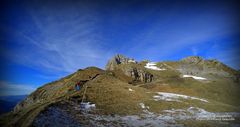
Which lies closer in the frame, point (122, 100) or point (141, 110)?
point (141, 110)

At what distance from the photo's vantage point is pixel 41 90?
111 ft

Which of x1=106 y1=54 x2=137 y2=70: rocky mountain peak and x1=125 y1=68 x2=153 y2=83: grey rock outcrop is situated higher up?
x1=106 y1=54 x2=137 y2=70: rocky mountain peak

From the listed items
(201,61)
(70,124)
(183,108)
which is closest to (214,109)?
(183,108)

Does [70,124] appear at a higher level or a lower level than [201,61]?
lower

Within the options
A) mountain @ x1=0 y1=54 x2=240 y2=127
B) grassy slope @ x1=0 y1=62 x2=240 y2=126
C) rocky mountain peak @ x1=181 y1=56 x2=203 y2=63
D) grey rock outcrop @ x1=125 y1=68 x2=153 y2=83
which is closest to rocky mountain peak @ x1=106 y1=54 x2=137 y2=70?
grey rock outcrop @ x1=125 y1=68 x2=153 y2=83

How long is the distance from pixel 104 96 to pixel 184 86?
1127 inches

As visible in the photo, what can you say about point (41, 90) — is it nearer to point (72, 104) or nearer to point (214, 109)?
point (72, 104)

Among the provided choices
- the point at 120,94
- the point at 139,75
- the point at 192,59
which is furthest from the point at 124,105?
the point at 192,59

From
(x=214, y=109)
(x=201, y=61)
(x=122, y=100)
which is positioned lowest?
(x=214, y=109)

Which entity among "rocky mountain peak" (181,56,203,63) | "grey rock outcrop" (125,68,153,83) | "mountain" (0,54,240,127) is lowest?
"mountain" (0,54,240,127)

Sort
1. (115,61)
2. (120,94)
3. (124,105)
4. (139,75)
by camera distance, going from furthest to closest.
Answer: (115,61) < (139,75) < (120,94) < (124,105)

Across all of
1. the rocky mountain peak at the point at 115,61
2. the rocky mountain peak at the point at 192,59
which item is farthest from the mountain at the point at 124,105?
the rocky mountain peak at the point at 115,61

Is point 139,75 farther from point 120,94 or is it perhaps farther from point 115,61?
point 115,61

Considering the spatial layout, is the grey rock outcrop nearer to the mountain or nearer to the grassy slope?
the mountain
